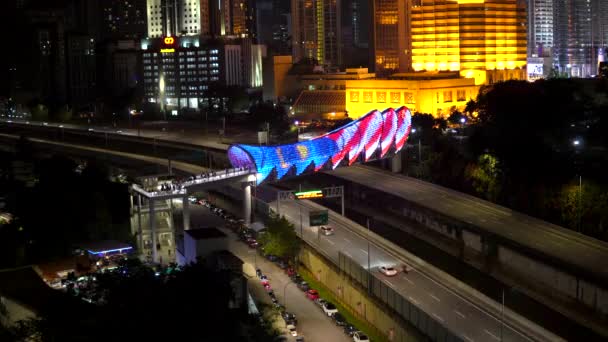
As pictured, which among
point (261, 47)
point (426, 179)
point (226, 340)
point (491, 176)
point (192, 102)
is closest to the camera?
point (226, 340)

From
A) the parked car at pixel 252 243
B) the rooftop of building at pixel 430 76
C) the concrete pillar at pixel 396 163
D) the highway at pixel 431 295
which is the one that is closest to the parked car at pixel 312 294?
the highway at pixel 431 295

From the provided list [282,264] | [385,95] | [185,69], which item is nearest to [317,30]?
[185,69]

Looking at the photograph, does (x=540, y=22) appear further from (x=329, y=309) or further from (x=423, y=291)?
(x=329, y=309)

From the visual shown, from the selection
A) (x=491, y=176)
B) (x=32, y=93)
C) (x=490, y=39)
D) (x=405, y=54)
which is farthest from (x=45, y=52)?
(x=491, y=176)

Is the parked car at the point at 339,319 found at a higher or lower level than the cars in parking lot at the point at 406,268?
lower

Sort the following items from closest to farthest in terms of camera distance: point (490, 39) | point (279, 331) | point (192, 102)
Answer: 1. point (279, 331)
2. point (490, 39)
3. point (192, 102)

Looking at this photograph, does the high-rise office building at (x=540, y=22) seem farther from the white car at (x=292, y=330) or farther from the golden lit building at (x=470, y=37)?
the white car at (x=292, y=330)

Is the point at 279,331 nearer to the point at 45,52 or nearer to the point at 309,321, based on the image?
the point at 309,321
